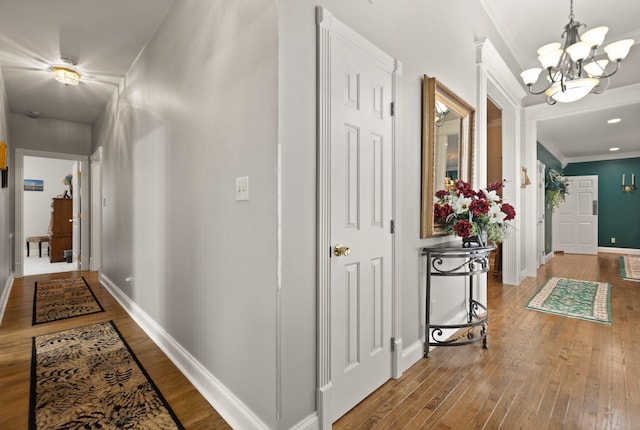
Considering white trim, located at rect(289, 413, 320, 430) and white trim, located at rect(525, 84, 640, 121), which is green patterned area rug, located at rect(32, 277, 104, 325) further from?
white trim, located at rect(525, 84, 640, 121)

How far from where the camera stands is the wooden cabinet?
6520 millimetres

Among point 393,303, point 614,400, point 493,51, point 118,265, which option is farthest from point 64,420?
point 493,51

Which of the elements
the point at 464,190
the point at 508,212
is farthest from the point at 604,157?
the point at 464,190

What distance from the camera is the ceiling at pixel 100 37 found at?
2.49 metres

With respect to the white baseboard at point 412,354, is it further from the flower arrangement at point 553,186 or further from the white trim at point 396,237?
the flower arrangement at point 553,186

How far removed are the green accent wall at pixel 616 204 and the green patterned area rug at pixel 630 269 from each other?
74.2 inches

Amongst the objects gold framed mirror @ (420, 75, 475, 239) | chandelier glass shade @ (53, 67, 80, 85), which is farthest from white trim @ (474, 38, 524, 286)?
chandelier glass shade @ (53, 67, 80, 85)

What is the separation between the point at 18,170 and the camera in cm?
499

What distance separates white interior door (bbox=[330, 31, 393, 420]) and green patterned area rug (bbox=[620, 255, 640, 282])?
564 cm

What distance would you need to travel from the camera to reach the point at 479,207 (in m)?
2.29

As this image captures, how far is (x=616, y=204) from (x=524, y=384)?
31.7ft

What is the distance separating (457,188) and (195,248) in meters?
2.00

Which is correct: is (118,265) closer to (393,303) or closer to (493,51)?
(393,303)

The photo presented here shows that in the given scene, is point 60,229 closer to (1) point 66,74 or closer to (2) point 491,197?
(1) point 66,74
